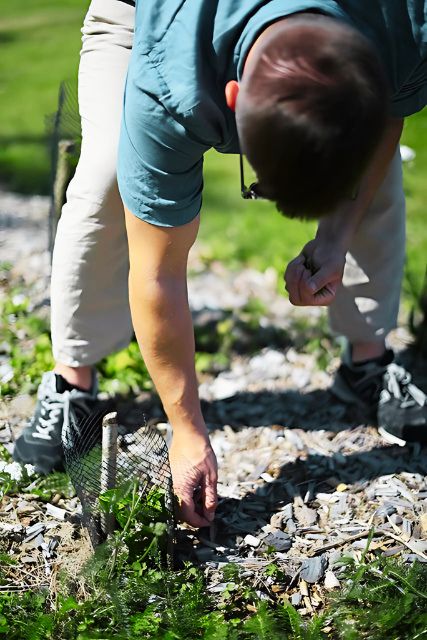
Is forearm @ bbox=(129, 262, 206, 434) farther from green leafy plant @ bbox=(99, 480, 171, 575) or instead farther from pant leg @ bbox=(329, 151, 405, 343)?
pant leg @ bbox=(329, 151, 405, 343)

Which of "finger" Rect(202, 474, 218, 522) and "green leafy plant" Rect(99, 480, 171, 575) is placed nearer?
"green leafy plant" Rect(99, 480, 171, 575)

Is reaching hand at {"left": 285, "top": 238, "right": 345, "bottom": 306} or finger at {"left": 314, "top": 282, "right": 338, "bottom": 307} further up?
Answer: reaching hand at {"left": 285, "top": 238, "right": 345, "bottom": 306}

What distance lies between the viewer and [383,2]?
6.77 feet

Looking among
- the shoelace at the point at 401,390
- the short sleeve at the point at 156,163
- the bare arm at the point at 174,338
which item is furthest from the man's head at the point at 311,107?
the shoelace at the point at 401,390

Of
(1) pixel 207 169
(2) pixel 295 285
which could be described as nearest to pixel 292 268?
(2) pixel 295 285

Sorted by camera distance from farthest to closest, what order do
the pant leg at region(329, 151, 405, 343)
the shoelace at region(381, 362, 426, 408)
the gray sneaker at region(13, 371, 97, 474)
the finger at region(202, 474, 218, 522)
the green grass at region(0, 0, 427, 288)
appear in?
the green grass at region(0, 0, 427, 288)
the shoelace at region(381, 362, 426, 408)
the pant leg at region(329, 151, 405, 343)
the gray sneaker at region(13, 371, 97, 474)
the finger at region(202, 474, 218, 522)

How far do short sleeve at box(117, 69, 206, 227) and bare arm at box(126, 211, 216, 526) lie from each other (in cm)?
5

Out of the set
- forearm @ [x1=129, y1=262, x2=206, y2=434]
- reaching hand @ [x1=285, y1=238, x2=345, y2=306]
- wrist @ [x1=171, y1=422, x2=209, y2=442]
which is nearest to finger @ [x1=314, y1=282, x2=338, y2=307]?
reaching hand @ [x1=285, y1=238, x2=345, y2=306]

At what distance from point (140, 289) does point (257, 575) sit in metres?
0.84

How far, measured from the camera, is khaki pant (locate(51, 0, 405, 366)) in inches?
102

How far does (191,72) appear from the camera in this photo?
6.38ft

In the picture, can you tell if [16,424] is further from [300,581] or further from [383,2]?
[383,2]

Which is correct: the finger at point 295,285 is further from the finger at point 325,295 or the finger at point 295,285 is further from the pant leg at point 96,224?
the pant leg at point 96,224

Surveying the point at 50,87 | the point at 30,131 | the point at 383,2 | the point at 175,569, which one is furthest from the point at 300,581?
the point at 50,87
